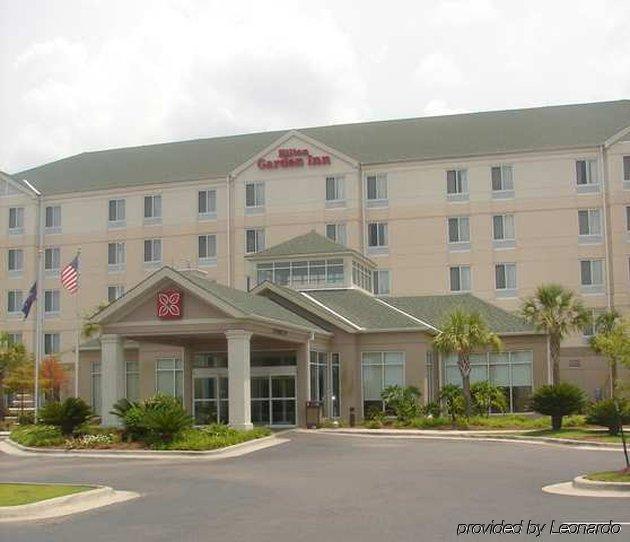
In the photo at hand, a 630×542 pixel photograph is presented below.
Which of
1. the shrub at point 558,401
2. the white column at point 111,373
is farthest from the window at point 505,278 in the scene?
the white column at point 111,373

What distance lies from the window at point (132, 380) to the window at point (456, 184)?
23.0 metres

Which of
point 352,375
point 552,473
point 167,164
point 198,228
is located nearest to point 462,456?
point 552,473

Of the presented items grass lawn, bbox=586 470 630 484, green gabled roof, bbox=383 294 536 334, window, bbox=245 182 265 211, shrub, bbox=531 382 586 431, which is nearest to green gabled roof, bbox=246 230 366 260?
green gabled roof, bbox=383 294 536 334

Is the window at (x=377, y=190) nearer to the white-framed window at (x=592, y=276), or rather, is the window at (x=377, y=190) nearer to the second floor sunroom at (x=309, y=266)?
the white-framed window at (x=592, y=276)

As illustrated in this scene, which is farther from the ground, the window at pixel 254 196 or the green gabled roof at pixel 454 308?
the window at pixel 254 196

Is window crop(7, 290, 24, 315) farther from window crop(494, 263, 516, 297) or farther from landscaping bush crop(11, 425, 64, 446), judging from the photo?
landscaping bush crop(11, 425, 64, 446)

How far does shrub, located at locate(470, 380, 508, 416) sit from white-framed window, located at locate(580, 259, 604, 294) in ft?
54.3

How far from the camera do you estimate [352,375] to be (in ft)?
133

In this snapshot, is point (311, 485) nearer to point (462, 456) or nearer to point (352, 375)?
point (462, 456)

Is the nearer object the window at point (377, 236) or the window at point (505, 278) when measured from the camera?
the window at point (505, 278)

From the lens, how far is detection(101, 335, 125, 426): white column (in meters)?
34.7

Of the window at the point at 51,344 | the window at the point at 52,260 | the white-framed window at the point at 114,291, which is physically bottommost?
the window at the point at 51,344

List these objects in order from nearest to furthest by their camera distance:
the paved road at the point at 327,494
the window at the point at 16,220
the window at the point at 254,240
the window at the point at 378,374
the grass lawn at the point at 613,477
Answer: the paved road at the point at 327,494 → the grass lawn at the point at 613,477 → the window at the point at 378,374 → the window at the point at 254,240 → the window at the point at 16,220

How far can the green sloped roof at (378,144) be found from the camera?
5866cm
